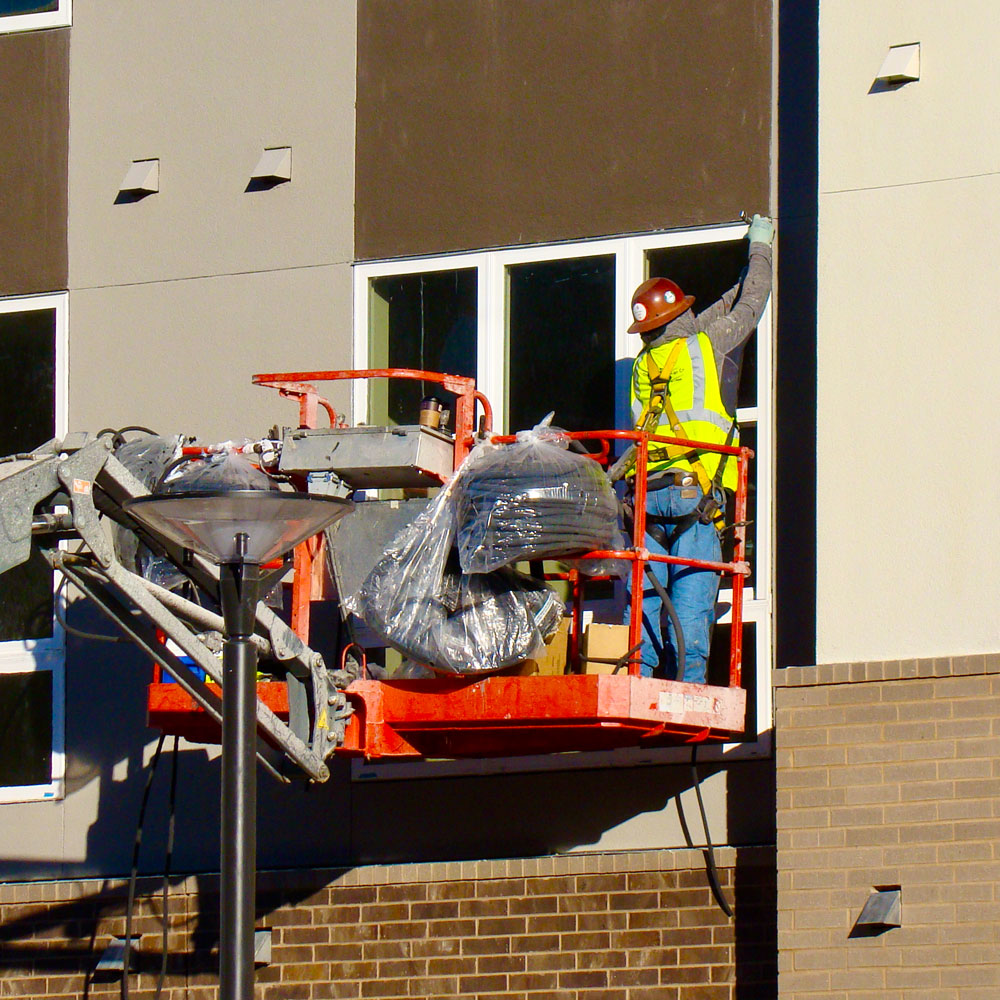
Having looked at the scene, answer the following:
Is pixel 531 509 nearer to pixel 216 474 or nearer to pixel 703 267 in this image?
pixel 216 474

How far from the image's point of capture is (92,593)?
8.87 metres

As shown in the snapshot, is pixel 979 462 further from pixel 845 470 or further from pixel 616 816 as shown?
pixel 616 816

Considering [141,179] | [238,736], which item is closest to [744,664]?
[238,736]

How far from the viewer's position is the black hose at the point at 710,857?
10266 mm

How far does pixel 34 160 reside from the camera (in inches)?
509

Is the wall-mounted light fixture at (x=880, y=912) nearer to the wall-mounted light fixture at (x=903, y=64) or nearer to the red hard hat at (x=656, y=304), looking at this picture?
the red hard hat at (x=656, y=304)

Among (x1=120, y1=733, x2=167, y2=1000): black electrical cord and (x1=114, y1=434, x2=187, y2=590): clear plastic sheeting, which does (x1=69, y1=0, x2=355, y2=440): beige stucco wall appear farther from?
(x1=120, y1=733, x2=167, y2=1000): black electrical cord

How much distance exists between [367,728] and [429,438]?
1.36 m

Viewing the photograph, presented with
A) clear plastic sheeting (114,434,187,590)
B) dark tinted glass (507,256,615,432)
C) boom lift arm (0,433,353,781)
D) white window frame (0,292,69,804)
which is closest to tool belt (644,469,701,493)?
dark tinted glass (507,256,615,432)

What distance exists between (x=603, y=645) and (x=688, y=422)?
49.2 inches

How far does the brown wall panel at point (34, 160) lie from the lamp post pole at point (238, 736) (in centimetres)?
569

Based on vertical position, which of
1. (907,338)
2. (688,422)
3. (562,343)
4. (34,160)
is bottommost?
(688,422)

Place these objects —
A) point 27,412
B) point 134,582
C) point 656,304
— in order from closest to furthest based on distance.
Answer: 1. point 134,582
2. point 656,304
3. point 27,412

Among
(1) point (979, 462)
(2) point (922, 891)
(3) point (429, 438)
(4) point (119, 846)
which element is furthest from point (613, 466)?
(4) point (119, 846)
